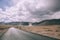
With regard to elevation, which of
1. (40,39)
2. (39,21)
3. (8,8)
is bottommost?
(40,39)

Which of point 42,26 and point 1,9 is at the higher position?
point 1,9

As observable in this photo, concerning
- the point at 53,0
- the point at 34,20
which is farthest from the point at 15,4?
the point at 53,0

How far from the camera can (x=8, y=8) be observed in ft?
23.7

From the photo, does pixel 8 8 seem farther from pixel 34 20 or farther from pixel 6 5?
Answer: pixel 34 20

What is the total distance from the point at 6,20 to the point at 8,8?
0.41m

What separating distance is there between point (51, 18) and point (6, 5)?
160 centimetres

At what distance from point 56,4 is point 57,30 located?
876mm

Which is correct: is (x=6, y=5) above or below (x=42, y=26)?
above

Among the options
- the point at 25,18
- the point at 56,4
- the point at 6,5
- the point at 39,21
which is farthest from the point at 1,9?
the point at 56,4

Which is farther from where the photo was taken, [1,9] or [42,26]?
[42,26]

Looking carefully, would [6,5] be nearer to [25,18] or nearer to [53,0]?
[25,18]

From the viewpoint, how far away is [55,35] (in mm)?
7102

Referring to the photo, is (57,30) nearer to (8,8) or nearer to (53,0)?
(53,0)

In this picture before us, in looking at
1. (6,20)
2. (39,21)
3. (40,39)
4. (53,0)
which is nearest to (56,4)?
(53,0)
